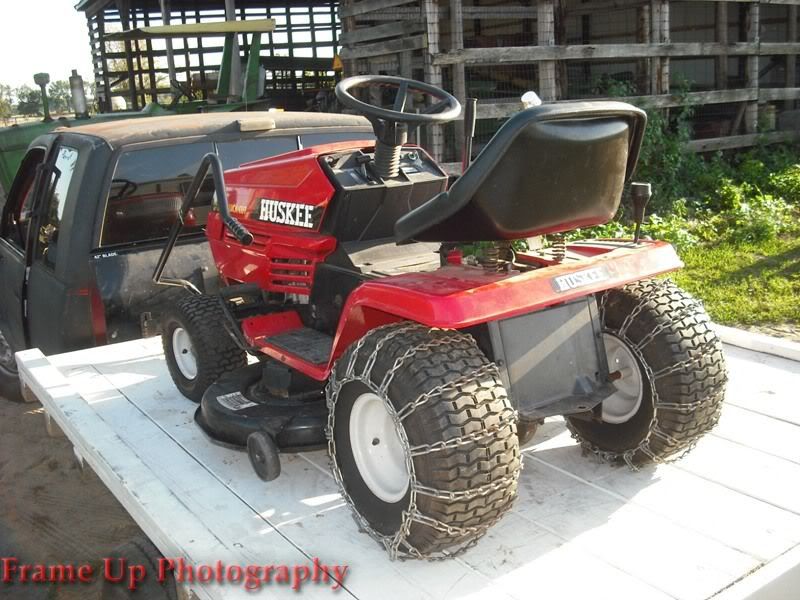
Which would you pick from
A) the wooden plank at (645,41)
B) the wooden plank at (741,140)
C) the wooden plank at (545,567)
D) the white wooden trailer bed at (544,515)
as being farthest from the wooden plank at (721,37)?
the wooden plank at (545,567)

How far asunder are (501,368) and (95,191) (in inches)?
94.1

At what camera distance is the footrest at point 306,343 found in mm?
2809

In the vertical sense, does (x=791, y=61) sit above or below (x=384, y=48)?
below

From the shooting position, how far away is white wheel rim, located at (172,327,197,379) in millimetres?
3465

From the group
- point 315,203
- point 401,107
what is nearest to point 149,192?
point 315,203

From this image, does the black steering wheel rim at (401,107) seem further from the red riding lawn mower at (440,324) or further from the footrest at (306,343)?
the footrest at (306,343)

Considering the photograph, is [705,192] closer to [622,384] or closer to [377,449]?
[622,384]

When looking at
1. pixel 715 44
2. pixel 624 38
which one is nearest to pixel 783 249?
pixel 715 44

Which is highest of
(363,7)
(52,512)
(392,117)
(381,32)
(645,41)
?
(363,7)

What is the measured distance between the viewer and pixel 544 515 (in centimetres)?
244

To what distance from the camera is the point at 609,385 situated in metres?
2.57

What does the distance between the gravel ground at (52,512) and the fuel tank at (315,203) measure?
134 centimetres

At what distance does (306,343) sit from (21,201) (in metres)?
2.69

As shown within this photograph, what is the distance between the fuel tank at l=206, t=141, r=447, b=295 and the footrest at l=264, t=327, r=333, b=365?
6.3 inches
